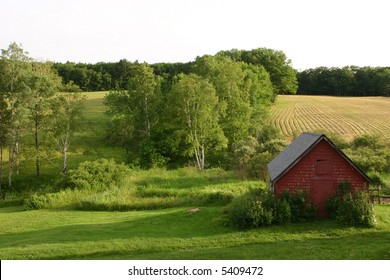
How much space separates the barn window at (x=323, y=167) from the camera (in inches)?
923

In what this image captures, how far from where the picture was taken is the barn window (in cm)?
2344

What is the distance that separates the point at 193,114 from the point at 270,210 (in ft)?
81.9

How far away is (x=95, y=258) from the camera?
1753 cm

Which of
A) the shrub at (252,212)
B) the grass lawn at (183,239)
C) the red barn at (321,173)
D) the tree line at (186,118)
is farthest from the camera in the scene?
the tree line at (186,118)

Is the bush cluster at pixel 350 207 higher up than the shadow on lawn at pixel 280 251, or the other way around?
the bush cluster at pixel 350 207

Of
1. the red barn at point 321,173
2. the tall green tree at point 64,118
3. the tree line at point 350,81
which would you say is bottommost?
the red barn at point 321,173

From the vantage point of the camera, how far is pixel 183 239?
20.0 metres

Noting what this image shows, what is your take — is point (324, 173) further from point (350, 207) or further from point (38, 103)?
point (38, 103)

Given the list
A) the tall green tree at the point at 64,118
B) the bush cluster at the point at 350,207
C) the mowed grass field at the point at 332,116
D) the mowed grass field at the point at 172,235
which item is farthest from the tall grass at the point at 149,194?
the mowed grass field at the point at 332,116

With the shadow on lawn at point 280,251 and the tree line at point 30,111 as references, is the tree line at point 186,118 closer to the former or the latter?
the tree line at point 30,111

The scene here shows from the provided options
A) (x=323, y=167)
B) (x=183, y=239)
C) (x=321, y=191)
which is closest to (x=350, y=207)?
(x=321, y=191)
